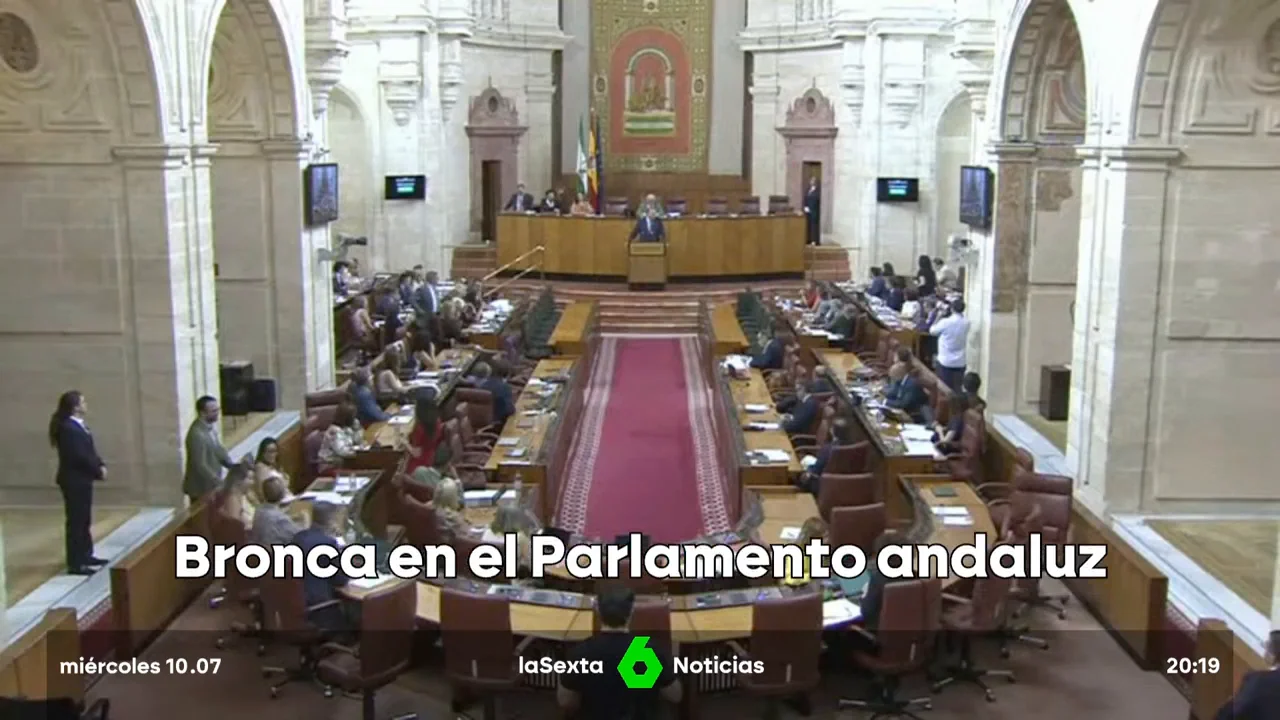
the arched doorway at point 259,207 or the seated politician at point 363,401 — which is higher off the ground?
the arched doorway at point 259,207

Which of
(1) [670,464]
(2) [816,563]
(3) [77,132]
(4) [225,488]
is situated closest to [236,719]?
(4) [225,488]

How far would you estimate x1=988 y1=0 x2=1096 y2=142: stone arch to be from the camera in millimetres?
13938

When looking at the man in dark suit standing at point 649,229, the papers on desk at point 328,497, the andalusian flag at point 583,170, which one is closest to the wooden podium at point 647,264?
the man in dark suit standing at point 649,229

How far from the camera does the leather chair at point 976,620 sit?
331 inches

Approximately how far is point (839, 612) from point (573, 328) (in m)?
11.0

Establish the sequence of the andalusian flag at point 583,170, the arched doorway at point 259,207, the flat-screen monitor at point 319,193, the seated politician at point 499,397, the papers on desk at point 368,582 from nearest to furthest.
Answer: the papers on desk at point 368,582 → the seated politician at point 499,397 → the arched doorway at point 259,207 → the flat-screen monitor at point 319,193 → the andalusian flag at point 583,170

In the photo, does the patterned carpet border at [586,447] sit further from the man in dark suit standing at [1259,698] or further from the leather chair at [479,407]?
the man in dark suit standing at [1259,698]

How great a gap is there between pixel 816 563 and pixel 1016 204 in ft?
25.3

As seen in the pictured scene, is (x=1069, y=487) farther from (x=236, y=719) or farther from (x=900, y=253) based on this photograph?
(x=900, y=253)

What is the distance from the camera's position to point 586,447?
14.9 meters

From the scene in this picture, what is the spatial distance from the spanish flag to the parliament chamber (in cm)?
742

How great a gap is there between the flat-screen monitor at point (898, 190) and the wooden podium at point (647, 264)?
14.2 ft

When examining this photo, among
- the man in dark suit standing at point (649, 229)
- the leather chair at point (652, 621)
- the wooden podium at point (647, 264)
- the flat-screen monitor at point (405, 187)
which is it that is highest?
the flat-screen monitor at point (405, 187)

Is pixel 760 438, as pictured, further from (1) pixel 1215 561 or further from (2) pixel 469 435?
(1) pixel 1215 561
